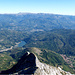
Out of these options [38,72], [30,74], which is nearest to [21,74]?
[30,74]

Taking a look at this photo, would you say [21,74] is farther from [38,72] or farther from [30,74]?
[38,72]
